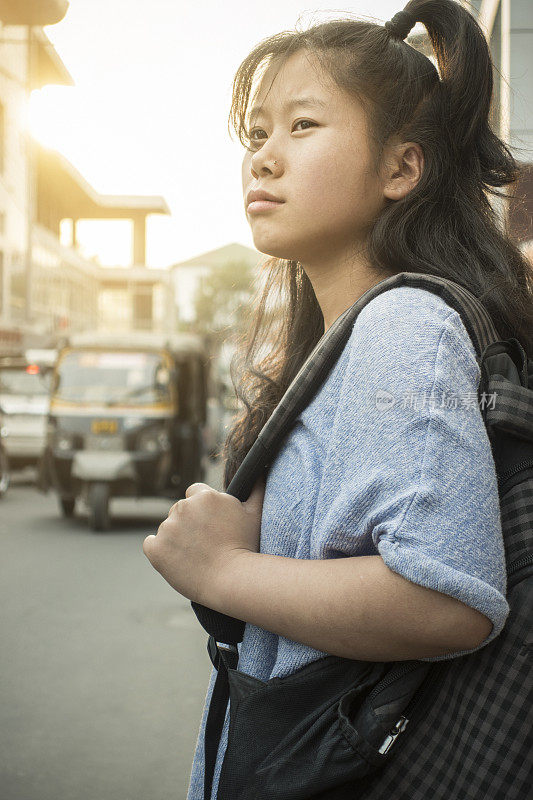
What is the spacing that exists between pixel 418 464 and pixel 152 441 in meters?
9.85

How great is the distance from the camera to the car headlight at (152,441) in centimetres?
1059

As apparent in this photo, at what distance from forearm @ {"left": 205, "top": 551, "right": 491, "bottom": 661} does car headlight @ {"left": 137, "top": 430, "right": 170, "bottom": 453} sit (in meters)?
9.60

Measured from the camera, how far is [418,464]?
0.92 metres

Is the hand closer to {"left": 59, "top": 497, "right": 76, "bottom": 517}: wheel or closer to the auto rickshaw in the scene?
the auto rickshaw

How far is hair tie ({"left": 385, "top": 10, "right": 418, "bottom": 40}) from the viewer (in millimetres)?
1350

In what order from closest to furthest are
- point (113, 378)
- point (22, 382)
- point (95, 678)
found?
point (95, 678), point (113, 378), point (22, 382)

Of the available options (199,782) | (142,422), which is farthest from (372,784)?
(142,422)

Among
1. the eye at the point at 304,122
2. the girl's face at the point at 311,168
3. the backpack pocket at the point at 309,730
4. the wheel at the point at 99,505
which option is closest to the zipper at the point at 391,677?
the backpack pocket at the point at 309,730

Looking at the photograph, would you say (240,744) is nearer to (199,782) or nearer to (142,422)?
(199,782)

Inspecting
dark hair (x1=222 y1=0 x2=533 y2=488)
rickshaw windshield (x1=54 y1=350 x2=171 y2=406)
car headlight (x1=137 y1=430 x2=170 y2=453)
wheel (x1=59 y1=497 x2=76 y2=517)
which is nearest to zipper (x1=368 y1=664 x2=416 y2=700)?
dark hair (x1=222 y1=0 x2=533 y2=488)

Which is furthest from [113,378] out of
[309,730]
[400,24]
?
[309,730]

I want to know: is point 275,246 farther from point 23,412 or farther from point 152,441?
point 23,412

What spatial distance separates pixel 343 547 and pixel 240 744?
0.29 metres

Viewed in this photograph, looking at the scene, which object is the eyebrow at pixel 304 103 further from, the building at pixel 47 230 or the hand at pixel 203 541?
the building at pixel 47 230
